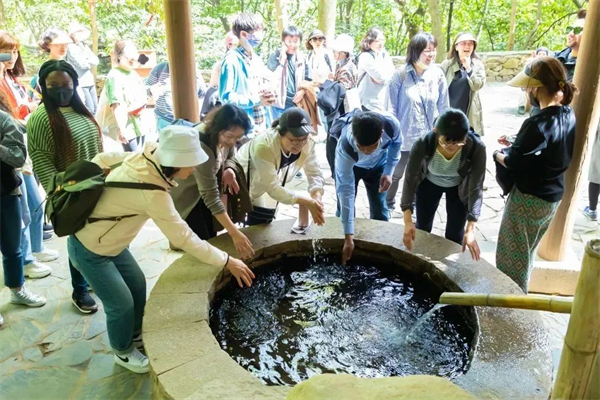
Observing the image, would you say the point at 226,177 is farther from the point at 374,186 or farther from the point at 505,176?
the point at 505,176

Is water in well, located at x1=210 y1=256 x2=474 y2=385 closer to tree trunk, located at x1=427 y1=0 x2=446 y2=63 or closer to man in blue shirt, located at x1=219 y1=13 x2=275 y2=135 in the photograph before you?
man in blue shirt, located at x1=219 y1=13 x2=275 y2=135

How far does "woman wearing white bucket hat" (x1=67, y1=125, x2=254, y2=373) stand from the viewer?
254 cm

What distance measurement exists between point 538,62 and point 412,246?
4.75 feet

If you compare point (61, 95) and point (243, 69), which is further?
point (243, 69)

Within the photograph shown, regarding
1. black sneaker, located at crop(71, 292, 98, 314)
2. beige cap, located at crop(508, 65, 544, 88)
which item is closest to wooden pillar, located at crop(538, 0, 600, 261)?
beige cap, located at crop(508, 65, 544, 88)

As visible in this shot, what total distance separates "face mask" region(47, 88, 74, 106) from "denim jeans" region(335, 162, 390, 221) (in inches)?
85.0

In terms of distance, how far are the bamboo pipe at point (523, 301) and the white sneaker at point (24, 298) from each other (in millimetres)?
3102

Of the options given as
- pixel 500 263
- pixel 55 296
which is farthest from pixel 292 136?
pixel 55 296

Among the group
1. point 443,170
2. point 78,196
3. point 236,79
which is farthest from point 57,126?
point 443,170

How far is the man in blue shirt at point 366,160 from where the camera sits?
10.4ft

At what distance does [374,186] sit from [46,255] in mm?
2993

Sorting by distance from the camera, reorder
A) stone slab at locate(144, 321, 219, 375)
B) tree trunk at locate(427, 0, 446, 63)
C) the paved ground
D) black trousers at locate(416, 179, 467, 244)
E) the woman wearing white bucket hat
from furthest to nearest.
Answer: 1. tree trunk at locate(427, 0, 446, 63)
2. black trousers at locate(416, 179, 467, 244)
3. the paved ground
4. the woman wearing white bucket hat
5. stone slab at locate(144, 321, 219, 375)

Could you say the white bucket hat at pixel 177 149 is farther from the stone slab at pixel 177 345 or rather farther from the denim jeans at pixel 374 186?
the denim jeans at pixel 374 186

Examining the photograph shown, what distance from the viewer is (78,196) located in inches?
101
